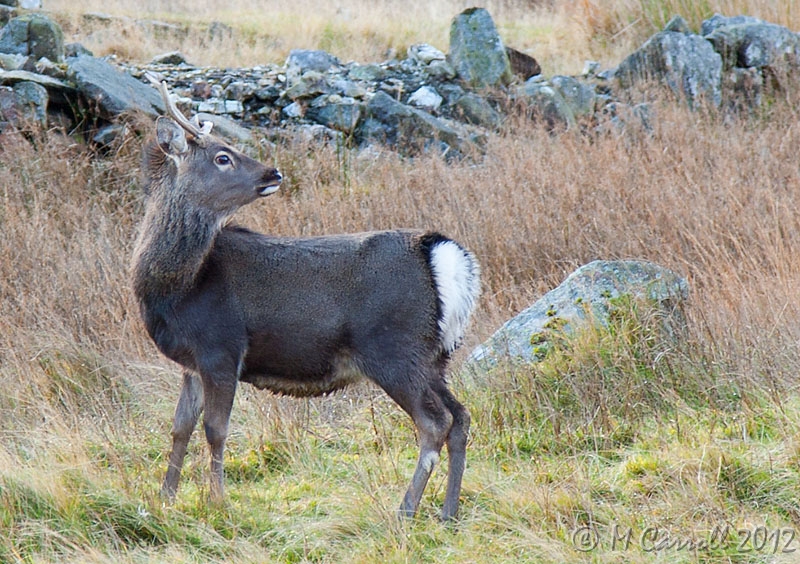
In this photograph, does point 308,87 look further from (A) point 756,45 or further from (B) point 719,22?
(B) point 719,22

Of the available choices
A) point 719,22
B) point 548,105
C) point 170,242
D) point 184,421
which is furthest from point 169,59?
point 184,421

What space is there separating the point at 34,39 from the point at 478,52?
578 cm

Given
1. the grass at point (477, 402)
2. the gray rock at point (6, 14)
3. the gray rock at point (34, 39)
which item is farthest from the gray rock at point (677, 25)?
the gray rock at point (6, 14)

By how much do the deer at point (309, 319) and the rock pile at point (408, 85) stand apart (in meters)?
6.34

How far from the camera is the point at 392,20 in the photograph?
18.3 meters

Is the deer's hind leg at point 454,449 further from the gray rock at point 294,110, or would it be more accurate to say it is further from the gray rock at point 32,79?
the gray rock at point 294,110

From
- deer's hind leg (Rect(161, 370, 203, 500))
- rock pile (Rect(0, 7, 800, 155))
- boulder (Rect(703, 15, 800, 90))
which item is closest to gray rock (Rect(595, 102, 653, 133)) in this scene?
rock pile (Rect(0, 7, 800, 155))

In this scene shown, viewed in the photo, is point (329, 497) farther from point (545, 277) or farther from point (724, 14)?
point (724, 14)

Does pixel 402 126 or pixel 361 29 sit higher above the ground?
pixel 361 29

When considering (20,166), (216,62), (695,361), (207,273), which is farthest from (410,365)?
(216,62)

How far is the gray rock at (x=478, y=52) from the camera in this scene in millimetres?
14344

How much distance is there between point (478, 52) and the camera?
14.5m

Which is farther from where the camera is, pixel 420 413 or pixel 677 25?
pixel 677 25

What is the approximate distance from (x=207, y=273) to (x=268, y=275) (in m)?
0.32
